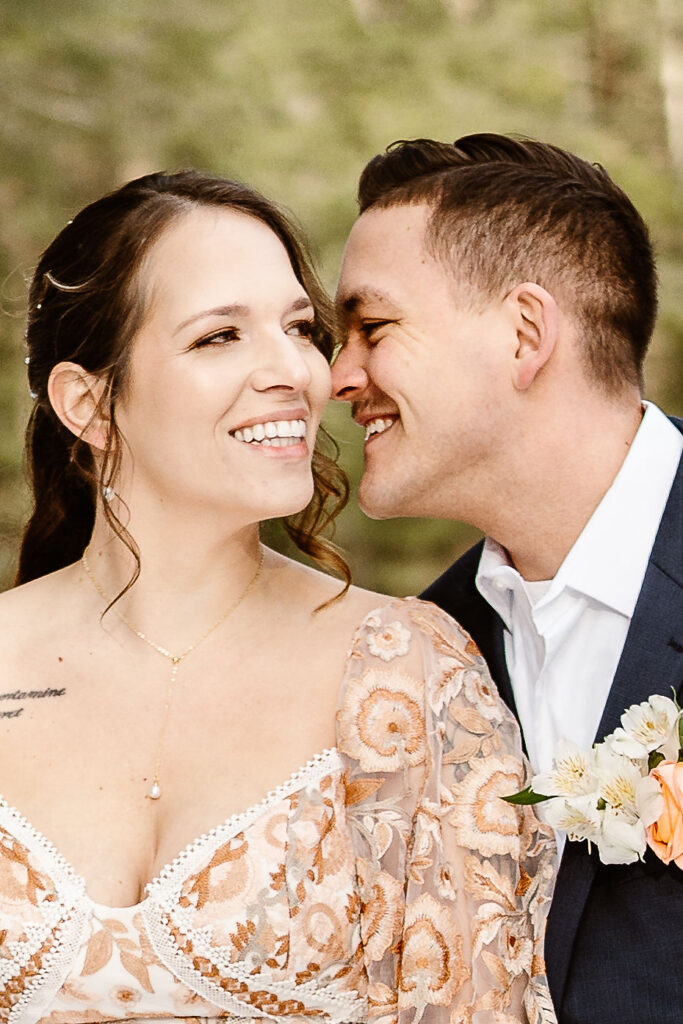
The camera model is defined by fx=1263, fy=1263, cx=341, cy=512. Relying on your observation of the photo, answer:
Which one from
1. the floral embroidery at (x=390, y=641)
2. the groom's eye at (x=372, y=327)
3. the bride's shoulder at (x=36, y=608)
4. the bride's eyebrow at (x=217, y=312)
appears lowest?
the bride's shoulder at (x=36, y=608)

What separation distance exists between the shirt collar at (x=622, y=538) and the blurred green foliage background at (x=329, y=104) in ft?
9.30

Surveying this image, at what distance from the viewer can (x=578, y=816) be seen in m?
1.82

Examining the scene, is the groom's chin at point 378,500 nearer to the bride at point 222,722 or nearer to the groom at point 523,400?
the groom at point 523,400

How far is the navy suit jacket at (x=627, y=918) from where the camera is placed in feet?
6.31

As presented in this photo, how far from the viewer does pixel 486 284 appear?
2.39 meters

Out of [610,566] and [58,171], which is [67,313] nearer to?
[610,566]

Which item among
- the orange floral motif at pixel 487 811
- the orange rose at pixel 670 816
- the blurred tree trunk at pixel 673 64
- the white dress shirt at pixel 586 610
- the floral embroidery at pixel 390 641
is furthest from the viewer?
the blurred tree trunk at pixel 673 64

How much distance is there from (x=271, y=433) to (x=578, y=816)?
0.73m

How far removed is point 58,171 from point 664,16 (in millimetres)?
2663

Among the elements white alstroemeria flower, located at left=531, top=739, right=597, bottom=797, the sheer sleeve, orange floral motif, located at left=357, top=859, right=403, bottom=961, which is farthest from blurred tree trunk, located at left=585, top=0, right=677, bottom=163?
orange floral motif, located at left=357, top=859, right=403, bottom=961

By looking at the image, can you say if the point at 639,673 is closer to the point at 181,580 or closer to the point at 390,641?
the point at 390,641

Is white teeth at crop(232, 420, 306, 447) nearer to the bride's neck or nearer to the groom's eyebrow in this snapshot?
the bride's neck

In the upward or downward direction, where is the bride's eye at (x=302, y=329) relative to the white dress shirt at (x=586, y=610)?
upward

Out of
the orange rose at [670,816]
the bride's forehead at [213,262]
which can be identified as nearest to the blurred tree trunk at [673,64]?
the bride's forehead at [213,262]
